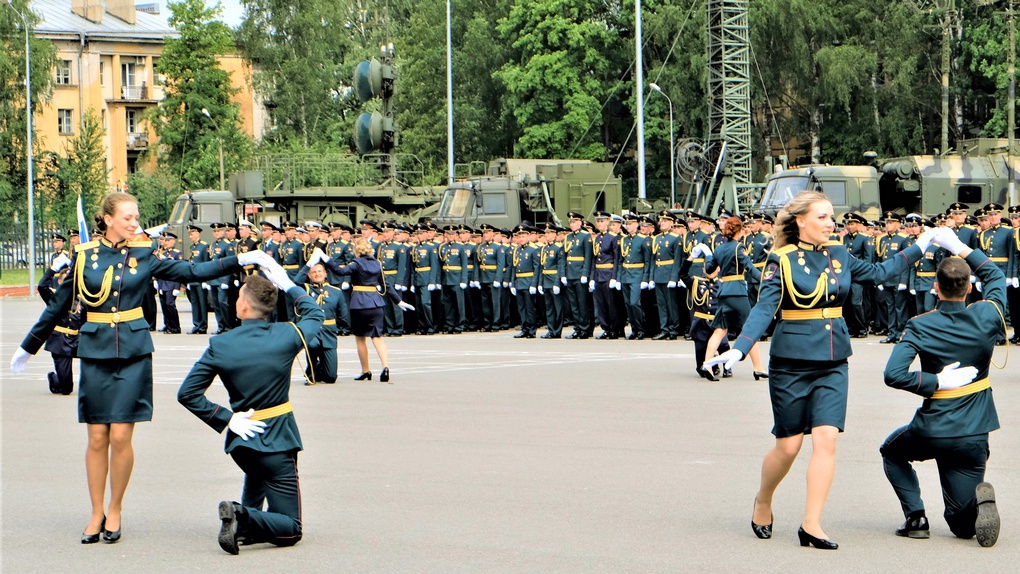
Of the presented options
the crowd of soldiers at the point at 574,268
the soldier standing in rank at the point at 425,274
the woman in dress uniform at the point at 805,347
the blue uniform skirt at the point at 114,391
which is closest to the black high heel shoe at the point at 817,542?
the woman in dress uniform at the point at 805,347

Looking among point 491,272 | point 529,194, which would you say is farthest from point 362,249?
point 529,194

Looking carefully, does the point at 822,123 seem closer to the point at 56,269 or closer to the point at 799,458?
the point at 56,269

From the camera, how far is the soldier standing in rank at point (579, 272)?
2339 centimetres

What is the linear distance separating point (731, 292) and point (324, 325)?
183 inches

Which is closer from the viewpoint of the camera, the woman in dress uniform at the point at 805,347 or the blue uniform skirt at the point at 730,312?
the woman in dress uniform at the point at 805,347

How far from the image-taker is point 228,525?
730 cm

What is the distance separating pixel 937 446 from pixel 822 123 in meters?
44.7

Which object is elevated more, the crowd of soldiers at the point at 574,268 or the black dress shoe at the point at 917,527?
the crowd of soldiers at the point at 574,268

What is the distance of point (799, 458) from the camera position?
1049 cm

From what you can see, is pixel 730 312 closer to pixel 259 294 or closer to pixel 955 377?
pixel 955 377

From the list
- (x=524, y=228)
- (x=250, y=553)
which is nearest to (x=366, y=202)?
(x=524, y=228)

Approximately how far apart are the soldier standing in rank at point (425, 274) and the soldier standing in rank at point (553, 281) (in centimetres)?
229

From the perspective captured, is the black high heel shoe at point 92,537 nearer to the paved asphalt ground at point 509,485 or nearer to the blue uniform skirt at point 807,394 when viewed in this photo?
the paved asphalt ground at point 509,485

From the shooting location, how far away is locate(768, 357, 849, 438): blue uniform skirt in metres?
7.45
